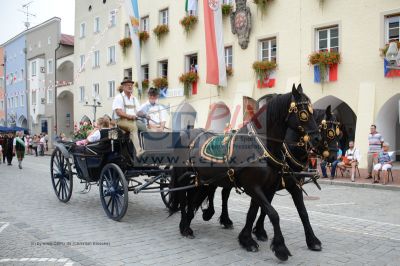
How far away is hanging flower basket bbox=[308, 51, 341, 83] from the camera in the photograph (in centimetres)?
1546

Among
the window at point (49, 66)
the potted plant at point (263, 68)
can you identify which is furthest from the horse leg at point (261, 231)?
the window at point (49, 66)

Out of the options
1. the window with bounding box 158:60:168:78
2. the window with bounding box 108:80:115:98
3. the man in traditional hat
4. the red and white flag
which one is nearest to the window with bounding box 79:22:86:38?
the window with bounding box 108:80:115:98

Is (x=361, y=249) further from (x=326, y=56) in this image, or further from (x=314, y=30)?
(x=314, y=30)

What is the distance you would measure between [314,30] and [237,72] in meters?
4.28

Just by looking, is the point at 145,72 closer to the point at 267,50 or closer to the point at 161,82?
the point at 161,82

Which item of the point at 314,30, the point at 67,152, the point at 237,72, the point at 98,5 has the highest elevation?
the point at 98,5

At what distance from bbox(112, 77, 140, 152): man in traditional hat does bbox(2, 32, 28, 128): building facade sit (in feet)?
126

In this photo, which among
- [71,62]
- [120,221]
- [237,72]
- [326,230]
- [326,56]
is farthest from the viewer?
[71,62]

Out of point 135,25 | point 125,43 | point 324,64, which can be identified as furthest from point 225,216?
point 125,43

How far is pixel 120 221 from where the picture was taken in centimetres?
655

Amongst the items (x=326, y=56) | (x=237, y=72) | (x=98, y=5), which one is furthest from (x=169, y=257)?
(x=98, y=5)

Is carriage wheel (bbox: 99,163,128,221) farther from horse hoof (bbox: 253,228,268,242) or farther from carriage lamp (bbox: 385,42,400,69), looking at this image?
carriage lamp (bbox: 385,42,400,69)

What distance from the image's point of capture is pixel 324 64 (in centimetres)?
1566

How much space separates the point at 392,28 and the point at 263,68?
5.34 meters
